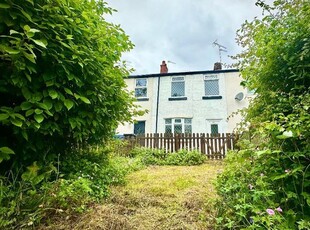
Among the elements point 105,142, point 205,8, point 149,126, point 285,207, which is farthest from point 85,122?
point 149,126

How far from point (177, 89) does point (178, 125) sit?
264cm

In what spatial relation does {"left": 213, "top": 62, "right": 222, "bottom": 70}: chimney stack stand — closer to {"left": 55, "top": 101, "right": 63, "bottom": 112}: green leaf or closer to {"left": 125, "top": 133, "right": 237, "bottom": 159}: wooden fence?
{"left": 125, "top": 133, "right": 237, "bottom": 159}: wooden fence

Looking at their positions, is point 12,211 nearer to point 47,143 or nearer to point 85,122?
point 47,143

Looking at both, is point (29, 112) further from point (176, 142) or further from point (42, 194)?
point (176, 142)

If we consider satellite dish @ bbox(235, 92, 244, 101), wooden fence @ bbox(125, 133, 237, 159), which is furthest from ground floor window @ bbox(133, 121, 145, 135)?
satellite dish @ bbox(235, 92, 244, 101)

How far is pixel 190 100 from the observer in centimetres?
1412

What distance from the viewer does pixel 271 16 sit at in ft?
8.76

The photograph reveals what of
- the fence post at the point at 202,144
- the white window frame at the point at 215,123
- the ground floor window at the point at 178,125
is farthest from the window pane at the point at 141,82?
the fence post at the point at 202,144

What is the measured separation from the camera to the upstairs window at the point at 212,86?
13870 mm

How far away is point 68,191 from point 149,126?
12090 mm

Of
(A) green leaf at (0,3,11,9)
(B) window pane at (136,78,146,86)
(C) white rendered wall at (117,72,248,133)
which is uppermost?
(B) window pane at (136,78,146,86)

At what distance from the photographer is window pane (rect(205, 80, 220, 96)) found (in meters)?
13.9

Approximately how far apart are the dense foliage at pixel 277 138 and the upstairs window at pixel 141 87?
12101mm

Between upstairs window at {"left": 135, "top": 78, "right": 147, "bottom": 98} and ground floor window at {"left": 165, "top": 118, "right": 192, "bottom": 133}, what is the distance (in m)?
2.86
